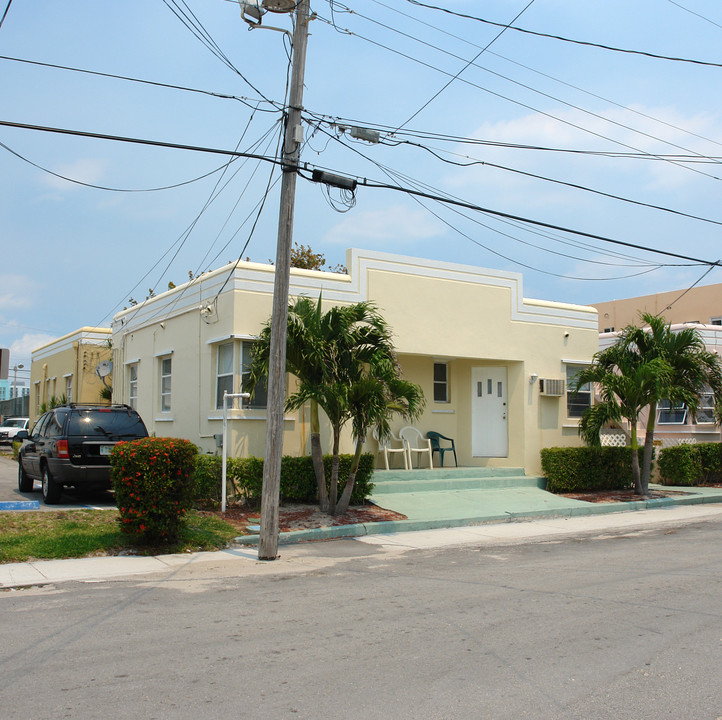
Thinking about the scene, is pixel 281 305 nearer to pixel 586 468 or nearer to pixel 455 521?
pixel 455 521

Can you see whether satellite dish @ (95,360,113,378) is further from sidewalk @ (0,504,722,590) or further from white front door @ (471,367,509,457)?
Result: sidewalk @ (0,504,722,590)

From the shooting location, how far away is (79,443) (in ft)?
44.2

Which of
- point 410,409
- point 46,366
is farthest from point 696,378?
point 46,366

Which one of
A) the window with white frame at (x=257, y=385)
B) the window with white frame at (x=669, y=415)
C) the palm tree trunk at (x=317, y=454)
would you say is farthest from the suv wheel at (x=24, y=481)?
the window with white frame at (x=669, y=415)

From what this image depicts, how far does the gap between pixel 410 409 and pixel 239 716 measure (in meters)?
8.90

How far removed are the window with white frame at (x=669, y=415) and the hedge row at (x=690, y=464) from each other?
202 centimetres

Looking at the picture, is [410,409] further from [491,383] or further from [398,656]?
[398,656]

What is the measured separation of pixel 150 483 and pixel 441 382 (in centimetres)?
1001

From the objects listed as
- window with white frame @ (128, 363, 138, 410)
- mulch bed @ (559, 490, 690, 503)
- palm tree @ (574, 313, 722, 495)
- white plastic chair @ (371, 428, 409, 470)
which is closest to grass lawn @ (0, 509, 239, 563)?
white plastic chair @ (371, 428, 409, 470)

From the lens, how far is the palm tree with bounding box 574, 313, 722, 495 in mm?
16422

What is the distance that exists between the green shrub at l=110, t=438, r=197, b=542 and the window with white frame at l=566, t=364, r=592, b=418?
11.6m

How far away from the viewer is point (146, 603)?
7727 millimetres

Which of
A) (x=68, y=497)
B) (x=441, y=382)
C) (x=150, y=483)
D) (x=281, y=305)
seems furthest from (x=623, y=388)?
(x=68, y=497)

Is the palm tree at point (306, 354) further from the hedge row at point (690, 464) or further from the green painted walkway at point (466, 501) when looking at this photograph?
the hedge row at point (690, 464)
